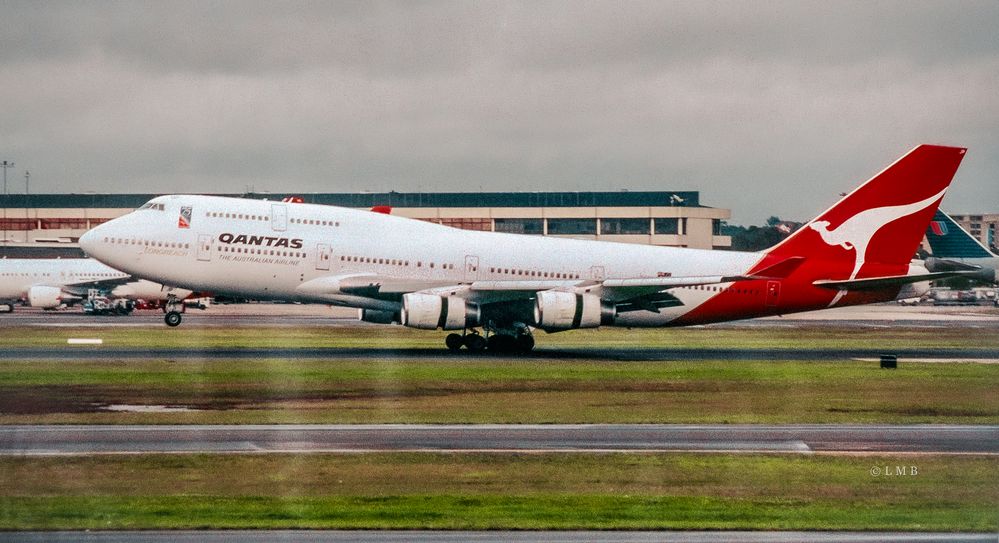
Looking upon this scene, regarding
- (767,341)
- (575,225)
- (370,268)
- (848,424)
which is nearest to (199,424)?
(848,424)

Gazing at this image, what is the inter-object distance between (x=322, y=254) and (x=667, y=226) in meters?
39.1

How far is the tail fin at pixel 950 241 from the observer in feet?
271

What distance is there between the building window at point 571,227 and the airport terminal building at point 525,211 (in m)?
0.07

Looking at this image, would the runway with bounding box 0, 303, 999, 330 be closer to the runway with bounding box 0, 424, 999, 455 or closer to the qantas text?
the qantas text

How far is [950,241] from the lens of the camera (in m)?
84.2

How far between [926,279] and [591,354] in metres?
14.9

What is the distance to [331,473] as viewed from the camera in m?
24.2

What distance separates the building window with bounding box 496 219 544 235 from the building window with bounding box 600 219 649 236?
4659 millimetres

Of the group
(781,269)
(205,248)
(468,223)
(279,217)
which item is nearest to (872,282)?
(781,269)

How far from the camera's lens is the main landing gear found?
5497 cm

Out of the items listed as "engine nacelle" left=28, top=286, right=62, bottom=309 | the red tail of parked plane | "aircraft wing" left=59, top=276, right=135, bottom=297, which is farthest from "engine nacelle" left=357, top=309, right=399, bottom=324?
"engine nacelle" left=28, top=286, right=62, bottom=309

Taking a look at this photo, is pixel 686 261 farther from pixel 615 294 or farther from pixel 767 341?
pixel 767 341

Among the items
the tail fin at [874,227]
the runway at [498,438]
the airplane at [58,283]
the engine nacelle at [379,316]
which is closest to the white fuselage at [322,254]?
the engine nacelle at [379,316]

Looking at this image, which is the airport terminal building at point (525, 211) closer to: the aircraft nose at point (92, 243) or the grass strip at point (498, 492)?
the aircraft nose at point (92, 243)
